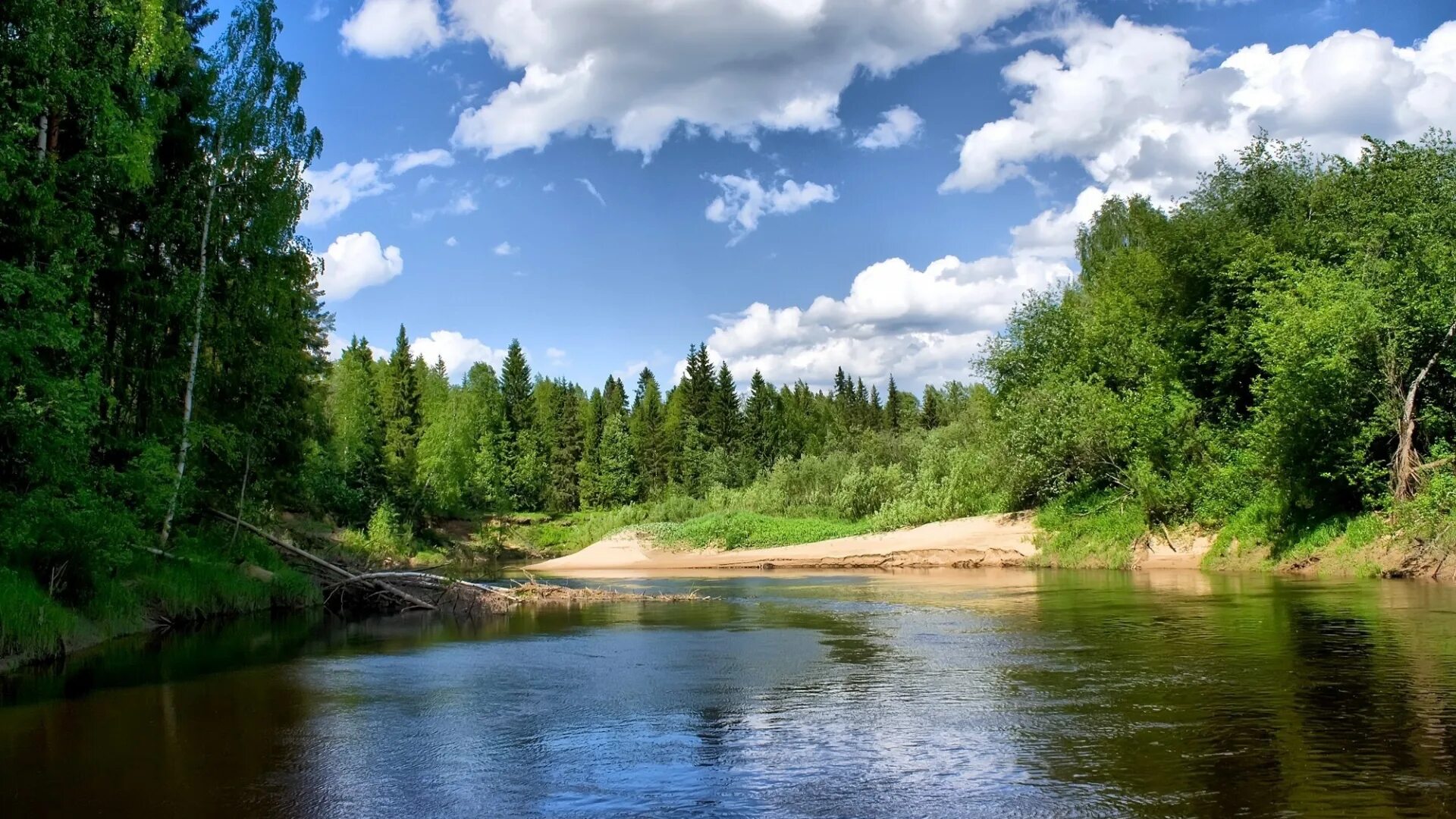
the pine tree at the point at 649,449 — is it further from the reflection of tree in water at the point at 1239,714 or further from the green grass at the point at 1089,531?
the reflection of tree in water at the point at 1239,714

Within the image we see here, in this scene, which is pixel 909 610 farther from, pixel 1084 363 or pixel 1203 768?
pixel 1084 363

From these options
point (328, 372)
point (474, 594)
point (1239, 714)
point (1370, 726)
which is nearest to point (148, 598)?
point (474, 594)

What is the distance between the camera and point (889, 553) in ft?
161

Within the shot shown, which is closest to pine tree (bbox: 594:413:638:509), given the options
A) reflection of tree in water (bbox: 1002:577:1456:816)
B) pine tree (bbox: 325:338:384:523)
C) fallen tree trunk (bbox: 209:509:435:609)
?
pine tree (bbox: 325:338:384:523)

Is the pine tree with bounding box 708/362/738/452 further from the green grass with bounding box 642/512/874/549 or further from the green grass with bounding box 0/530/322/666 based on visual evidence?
the green grass with bounding box 0/530/322/666

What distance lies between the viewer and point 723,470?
306 feet

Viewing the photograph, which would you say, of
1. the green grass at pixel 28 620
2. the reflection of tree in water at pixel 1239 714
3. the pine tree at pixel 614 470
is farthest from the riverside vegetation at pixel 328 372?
the pine tree at pixel 614 470

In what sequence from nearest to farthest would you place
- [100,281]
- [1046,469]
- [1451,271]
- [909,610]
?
1. [100,281]
2. [909,610]
3. [1451,271]
4. [1046,469]

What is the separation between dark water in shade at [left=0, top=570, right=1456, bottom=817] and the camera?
8.38 meters

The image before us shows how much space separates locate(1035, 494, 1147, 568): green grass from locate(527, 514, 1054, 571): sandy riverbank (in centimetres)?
112

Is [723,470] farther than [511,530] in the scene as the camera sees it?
Yes

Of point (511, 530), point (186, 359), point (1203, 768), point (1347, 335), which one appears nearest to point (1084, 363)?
point (1347, 335)

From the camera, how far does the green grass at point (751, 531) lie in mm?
59625

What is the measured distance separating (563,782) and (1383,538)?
28967 millimetres
